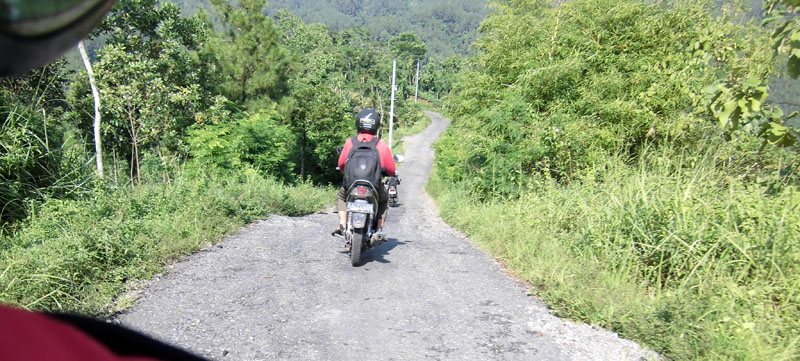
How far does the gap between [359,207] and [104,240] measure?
2.27 m

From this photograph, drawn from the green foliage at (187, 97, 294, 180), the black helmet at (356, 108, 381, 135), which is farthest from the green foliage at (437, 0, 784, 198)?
the green foliage at (187, 97, 294, 180)

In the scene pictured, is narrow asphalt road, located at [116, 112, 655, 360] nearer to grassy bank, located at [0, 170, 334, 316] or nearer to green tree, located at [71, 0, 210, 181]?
grassy bank, located at [0, 170, 334, 316]

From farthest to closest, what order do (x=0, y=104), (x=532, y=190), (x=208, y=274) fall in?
(x=532, y=190) → (x=0, y=104) → (x=208, y=274)

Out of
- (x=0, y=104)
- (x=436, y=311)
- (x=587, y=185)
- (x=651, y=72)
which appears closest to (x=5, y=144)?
(x=0, y=104)

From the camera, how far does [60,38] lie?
0.56 meters

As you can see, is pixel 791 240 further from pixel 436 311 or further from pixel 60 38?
pixel 60 38

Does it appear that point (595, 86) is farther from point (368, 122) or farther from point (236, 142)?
point (236, 142)

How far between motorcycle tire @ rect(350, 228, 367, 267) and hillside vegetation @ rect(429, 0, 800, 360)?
1.62 meters

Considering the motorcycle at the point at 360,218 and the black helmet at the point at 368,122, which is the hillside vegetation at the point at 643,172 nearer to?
the motorcycle at the point at 360,218

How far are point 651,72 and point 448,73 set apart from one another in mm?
71179

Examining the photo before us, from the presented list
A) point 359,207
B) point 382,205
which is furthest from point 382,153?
point 359,207

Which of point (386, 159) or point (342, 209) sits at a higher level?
point (386, 159)

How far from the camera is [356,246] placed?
16.5 ft

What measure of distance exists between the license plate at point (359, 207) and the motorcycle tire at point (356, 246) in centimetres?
20
